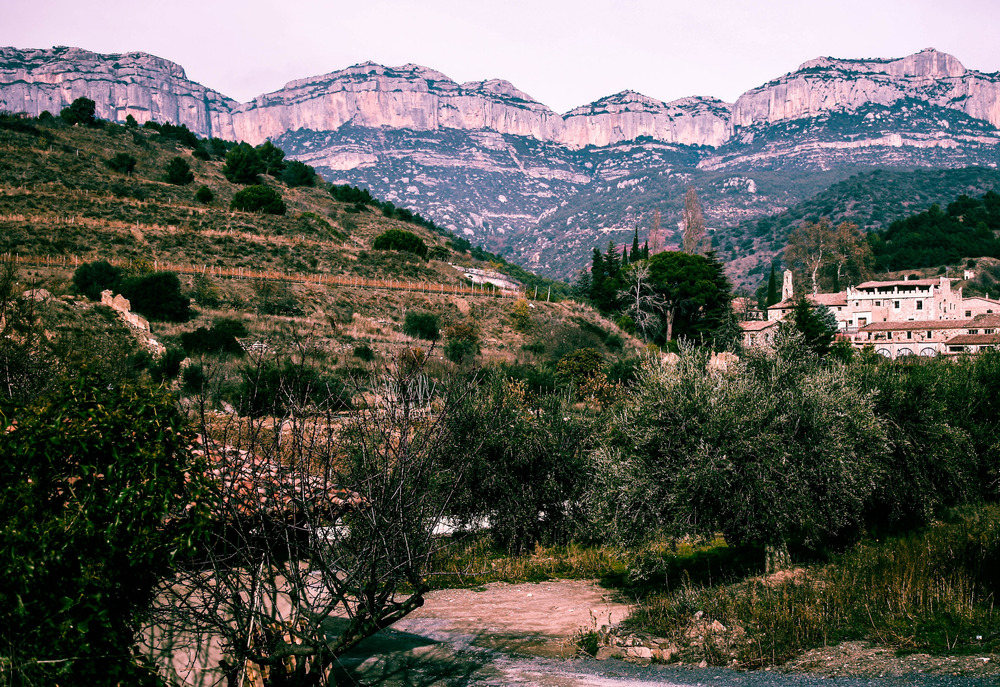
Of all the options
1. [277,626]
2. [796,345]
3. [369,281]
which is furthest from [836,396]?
[369,281]

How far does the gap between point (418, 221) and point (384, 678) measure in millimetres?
113793

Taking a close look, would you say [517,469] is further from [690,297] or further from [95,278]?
[690,297]

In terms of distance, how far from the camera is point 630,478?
52.4 ft

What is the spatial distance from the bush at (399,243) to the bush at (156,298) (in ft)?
107

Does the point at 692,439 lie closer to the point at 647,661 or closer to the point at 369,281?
the point at 647,661

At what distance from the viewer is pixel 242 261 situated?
5628cm

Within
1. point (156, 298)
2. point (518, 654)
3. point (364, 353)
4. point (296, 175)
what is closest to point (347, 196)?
point (296, 175)

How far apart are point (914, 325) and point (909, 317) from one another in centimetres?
1154

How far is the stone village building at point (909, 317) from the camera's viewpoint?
7562 cm

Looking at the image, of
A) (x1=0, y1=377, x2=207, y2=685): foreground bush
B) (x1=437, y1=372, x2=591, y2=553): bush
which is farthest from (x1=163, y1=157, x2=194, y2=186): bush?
(x1=0, y1=377, x2=207, y2=685): foreground bush

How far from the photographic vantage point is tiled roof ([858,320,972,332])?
77.8 m

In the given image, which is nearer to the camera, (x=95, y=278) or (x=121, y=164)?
(x=95, y=278)

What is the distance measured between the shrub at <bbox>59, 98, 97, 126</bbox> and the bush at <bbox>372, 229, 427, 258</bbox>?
4426cm

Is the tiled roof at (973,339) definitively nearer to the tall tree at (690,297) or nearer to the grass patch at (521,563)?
the tall tree at (690,297)
